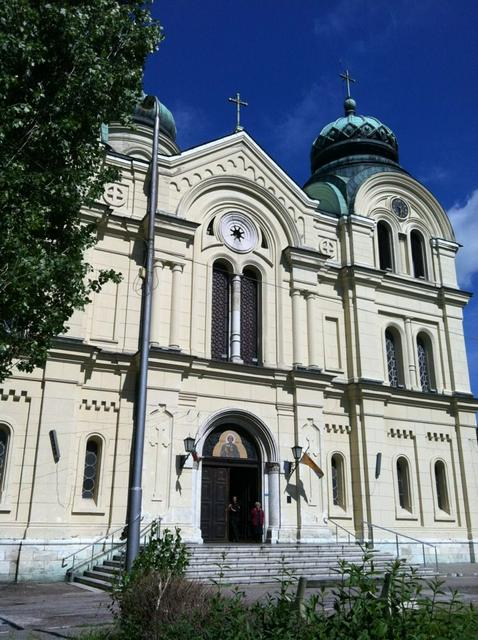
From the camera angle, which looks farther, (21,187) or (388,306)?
(388,306)

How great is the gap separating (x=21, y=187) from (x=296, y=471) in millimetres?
13172

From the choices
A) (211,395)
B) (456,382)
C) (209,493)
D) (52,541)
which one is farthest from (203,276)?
(456,382)

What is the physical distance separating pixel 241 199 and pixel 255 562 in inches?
502

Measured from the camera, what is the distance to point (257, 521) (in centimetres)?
1947

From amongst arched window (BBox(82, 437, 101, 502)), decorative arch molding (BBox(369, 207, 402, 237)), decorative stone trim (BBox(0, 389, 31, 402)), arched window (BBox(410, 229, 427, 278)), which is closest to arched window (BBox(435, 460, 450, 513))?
arched window (BBox(410, 229, 427, 278))

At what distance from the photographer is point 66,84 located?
37.3ft

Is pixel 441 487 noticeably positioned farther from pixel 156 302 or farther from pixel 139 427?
pixel 139 427

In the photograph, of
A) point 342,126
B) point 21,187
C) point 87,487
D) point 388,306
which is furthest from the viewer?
point 342,126

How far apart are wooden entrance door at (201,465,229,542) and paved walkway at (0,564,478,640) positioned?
4.70 metres

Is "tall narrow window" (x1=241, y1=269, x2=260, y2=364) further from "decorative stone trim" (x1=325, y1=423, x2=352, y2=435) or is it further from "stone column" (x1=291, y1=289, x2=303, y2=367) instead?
"decorative stone trim" (x1=325, y1=423, x2=352, y2=435)

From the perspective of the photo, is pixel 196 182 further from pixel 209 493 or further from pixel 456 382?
pixel 456 382

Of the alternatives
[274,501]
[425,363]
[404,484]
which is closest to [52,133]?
[274,501]

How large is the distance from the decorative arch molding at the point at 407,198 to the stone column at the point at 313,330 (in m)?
5.02

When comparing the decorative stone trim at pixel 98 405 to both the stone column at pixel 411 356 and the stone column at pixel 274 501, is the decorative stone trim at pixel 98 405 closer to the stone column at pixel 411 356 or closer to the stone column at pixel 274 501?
the stone column at pixel 274 501
